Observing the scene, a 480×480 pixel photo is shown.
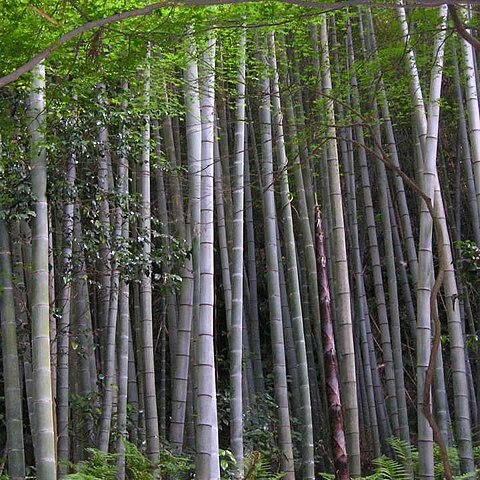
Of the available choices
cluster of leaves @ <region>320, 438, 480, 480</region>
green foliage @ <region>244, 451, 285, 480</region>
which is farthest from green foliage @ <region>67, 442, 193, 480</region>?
cluster of leaves @ <region>320, 438, 480, 480</region>

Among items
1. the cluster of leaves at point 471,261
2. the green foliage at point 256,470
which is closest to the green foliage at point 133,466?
the green foliage at point 256,470

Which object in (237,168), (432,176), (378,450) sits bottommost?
(378,450)

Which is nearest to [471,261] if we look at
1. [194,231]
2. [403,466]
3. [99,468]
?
[194,231]

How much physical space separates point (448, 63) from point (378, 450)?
345 centimetres

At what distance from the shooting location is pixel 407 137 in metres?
9.90

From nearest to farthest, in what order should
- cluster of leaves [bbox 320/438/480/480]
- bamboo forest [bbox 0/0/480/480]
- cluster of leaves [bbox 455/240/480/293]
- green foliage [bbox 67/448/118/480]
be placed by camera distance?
bamboo forest [bbox 0/0/480/480] < cluster of leaves [bbox 455/240/480/293] < green foliage [bbox 67/448/118/480] < cluster of leaves [bbox 320/438/480/480]

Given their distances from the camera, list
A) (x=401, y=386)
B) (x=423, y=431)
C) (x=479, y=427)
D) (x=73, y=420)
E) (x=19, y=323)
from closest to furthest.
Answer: (x=423, y=431), (x=19, y=323), (x=73, y=420), (x=401, y=386), (x=479, y=427)

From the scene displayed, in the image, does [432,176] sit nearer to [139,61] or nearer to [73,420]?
[139,61]

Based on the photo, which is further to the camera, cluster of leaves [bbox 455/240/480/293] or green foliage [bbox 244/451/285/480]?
green foliage [bbox 244/451/285/480]

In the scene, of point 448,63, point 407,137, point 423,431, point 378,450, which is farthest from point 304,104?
point 423,431

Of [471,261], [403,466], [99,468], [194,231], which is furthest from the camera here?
[403,466]

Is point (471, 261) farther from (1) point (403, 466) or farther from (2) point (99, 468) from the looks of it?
(2) point (99, 468)

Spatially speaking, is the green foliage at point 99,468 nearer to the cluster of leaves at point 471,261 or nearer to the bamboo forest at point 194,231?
the bamboo forest at point 194,231

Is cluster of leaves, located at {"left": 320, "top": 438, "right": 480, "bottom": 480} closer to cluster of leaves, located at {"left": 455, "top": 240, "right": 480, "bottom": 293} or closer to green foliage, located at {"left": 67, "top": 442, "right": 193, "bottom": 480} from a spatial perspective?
green foliage, located at {"left": 67, "top": 442, "right": 193, "bottom": 480}
